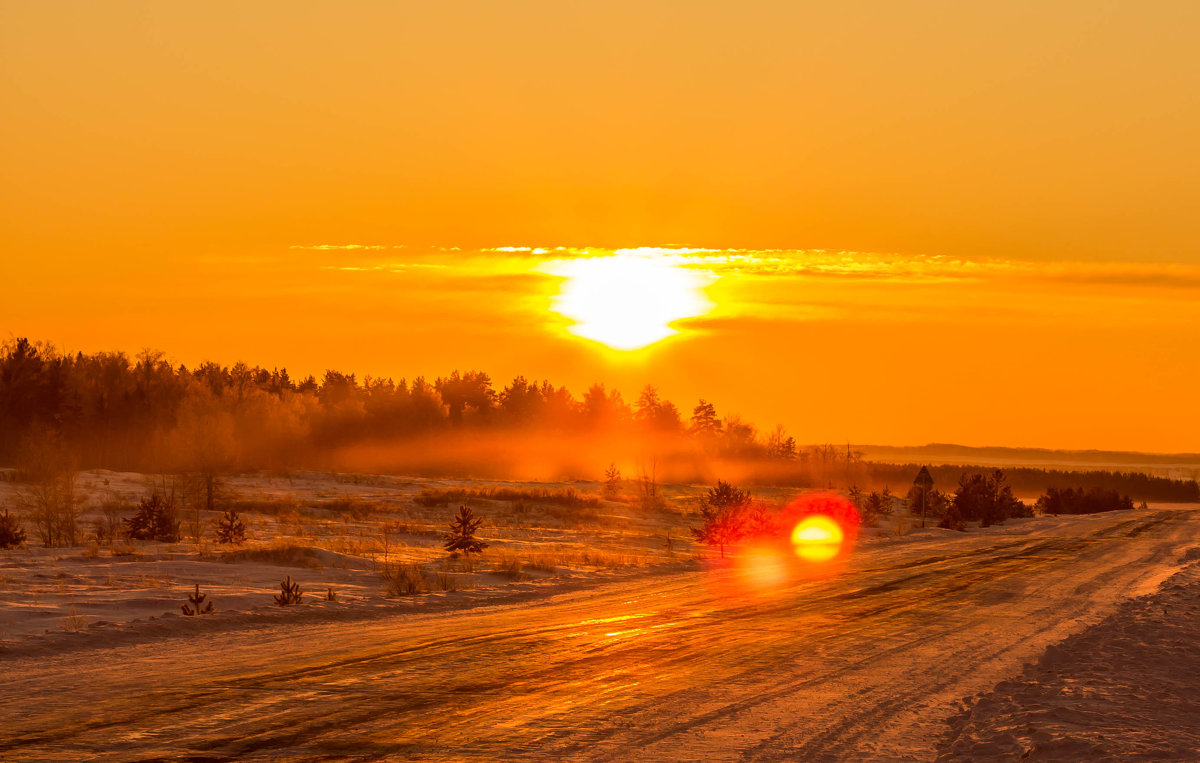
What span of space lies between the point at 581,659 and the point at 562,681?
1470 millimetres

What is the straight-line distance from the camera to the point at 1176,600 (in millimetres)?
21125

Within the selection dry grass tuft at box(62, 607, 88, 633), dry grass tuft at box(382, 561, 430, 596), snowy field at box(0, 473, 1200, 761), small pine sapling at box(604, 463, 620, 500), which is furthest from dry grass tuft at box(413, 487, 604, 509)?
dry grass tuft at box(62, 607, 88, 633)

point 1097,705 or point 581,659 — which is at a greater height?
point 581,659

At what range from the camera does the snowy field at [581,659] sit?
916 cm

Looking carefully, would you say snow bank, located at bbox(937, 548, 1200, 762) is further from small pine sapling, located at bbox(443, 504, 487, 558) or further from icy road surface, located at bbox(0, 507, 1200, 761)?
small pine sapling, located at bbox(443, 504, 487, 558)

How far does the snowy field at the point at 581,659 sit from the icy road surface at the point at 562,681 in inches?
1.8

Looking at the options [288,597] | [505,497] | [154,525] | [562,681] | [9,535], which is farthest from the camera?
[505,497]

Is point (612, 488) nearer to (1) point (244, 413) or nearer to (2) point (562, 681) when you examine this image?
(1) point (244, 413)

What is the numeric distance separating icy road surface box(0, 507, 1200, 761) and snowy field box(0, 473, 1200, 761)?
1.8 inches

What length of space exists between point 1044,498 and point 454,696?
86952mm

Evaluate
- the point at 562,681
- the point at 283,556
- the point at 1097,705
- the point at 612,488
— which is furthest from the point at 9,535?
the point at 612,488

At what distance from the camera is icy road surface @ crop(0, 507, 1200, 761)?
8898 mm

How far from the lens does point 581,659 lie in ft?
43.1

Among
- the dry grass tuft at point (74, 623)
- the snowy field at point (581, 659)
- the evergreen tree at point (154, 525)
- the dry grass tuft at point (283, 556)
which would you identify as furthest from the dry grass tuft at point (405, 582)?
the evergreen tree at point (154, 525)
